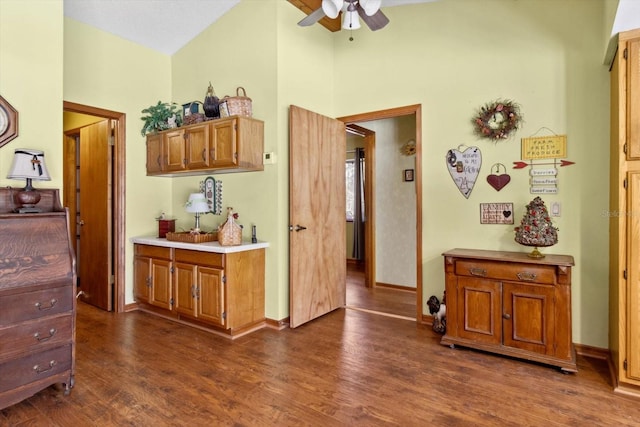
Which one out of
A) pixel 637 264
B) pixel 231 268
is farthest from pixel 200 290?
pixel 637 264

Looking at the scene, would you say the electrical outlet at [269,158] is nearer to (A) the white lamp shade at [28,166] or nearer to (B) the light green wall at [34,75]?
(B) the light green wall at [34,75]

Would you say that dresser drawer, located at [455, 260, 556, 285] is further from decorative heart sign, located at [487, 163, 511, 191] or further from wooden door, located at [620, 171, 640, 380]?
decorative heart sign, located at [487, 163, 511, 191]

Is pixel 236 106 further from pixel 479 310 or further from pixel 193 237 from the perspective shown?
pixel 479 310

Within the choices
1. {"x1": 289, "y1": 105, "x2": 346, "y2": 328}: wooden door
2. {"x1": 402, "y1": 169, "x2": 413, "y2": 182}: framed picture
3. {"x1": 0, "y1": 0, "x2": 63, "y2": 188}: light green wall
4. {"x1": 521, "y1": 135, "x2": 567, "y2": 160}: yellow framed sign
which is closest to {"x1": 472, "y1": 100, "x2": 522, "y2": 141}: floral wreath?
{"x1": 521, "y1": 135, "x2": 567, "y2": 160}: yellow framed sign

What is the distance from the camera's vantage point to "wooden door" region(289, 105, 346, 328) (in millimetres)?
3498

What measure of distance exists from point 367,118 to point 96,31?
113 inches

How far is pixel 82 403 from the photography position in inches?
87.4

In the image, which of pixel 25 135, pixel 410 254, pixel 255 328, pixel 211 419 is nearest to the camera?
pixel 211 419

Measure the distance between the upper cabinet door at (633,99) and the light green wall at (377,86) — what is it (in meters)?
0.60

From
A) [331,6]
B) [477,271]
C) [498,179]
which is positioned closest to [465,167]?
[498,179]

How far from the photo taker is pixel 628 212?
229 centimetres

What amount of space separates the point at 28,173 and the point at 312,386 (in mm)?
2205

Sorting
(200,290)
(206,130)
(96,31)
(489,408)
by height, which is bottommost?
(489,408)

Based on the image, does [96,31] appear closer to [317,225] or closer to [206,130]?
[206,130]
